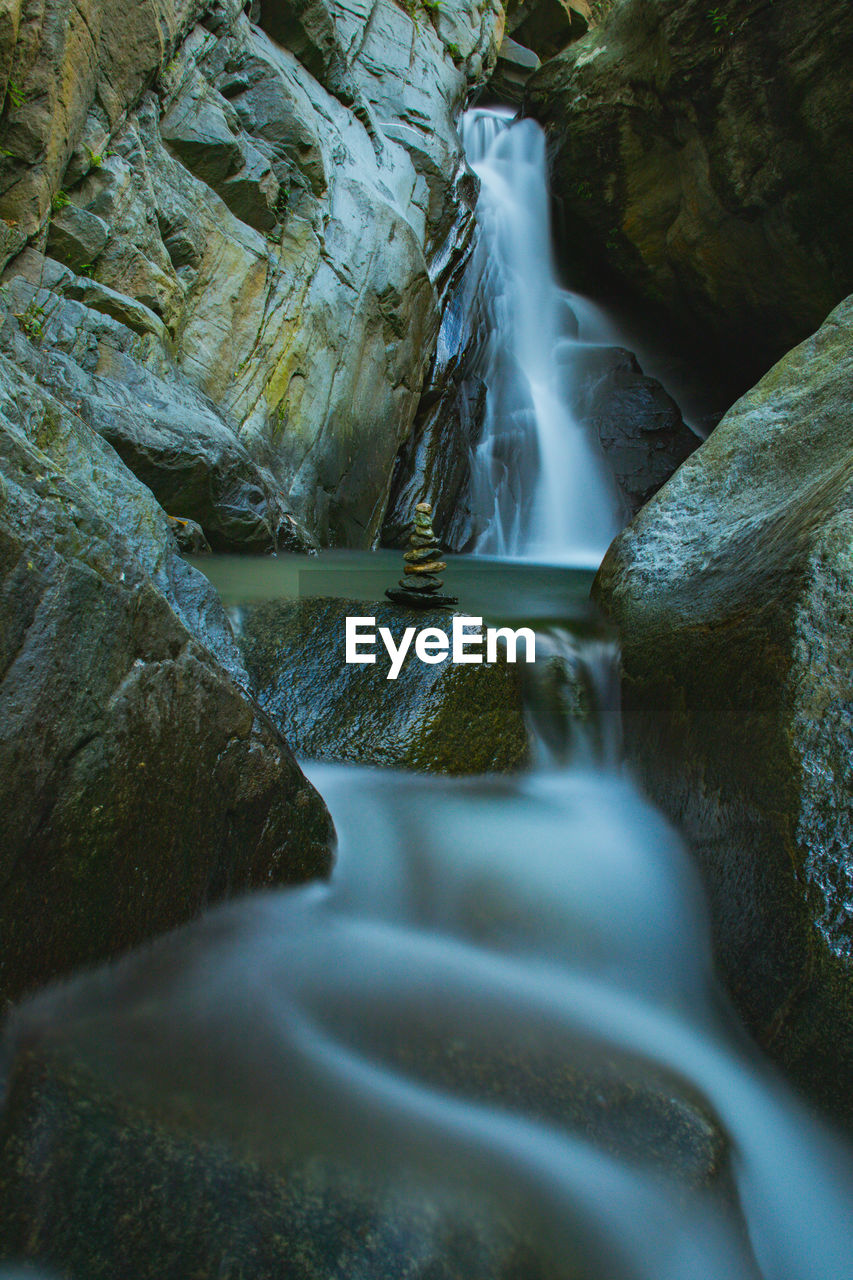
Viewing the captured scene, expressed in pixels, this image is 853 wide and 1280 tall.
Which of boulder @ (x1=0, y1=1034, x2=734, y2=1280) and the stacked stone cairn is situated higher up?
the stacked stone cairn

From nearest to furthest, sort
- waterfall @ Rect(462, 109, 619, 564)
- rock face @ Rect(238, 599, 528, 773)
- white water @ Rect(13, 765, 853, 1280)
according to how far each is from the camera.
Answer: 1. white water @ Rect(13, 765, 853, 1280)
2. rock face @ Rect(238, 599, 528, 773)
3. waterfall @ Rect(462, 109, 619, 564)

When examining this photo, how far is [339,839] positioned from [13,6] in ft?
18.8

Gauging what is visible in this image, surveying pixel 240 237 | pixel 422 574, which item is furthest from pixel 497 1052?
pixel 240 237

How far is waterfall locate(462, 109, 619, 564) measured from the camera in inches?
457

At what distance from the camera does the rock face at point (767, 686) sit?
1970 mm

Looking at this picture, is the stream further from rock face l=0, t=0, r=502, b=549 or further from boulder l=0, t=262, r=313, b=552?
rock face l=0, t=0, r=502, b=549

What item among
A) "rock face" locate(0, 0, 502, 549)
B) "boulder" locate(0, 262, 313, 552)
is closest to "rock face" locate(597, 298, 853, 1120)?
"boulder" locate(0, 262, 313, 552)

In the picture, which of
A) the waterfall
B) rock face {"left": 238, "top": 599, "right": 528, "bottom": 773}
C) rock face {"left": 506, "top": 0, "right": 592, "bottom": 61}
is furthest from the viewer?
rock face {"left": 506, "top": 0, "right": 592, "bottom": 61}

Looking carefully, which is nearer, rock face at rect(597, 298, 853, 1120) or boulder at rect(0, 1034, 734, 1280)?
boulder at rect(0, 1034, 734, 1280)

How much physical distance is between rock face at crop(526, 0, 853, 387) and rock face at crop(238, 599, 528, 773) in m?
10.1

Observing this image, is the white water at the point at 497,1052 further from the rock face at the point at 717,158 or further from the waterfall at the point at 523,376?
the rock face at the point at 717,158

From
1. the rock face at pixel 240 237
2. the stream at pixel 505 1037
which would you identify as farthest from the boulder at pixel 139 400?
the stream at pixel 505 1037

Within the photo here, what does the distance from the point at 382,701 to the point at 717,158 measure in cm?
1149

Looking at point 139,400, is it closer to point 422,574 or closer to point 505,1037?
point 422,574
